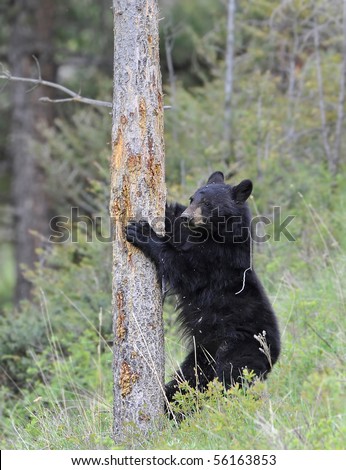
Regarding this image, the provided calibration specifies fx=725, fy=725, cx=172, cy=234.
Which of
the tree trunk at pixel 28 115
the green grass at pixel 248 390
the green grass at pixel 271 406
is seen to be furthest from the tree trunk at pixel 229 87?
the tree trunk at pixel 28 115

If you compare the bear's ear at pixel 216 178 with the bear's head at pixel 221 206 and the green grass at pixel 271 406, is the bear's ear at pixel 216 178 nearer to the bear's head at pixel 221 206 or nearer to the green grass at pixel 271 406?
the bear's head at pixel 221 206

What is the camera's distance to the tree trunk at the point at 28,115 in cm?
1625

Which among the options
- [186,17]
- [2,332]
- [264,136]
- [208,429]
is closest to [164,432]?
[208,429]

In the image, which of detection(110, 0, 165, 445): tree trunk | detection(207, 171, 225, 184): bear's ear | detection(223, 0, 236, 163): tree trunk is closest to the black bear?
detection(110, 0, 165, 445): tree trunk

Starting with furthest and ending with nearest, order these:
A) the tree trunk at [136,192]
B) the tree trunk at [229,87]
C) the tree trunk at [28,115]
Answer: the tree trunk at [28,115]
the tree trunk at [229,87]
the tree trunk at [136,192]

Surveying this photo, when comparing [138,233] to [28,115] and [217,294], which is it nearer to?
[217,294]

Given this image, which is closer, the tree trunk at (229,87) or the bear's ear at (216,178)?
the bear's ear at (216,178)

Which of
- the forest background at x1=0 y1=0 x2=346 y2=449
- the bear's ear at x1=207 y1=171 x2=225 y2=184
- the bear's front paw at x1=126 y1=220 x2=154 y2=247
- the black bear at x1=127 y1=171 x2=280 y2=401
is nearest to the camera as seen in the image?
the forest background at x1=0 y1=0 x2=346 y2=449

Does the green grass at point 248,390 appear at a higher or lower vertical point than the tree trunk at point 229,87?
lower

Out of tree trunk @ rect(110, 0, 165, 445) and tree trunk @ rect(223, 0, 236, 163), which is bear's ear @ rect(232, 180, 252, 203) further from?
tree trunk @ rect(223, 0, 236, 163)

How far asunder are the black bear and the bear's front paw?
0.20 m

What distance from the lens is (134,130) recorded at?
17.0 ft

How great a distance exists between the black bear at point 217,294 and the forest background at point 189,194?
28 centimetres

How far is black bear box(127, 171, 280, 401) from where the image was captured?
5.63m
